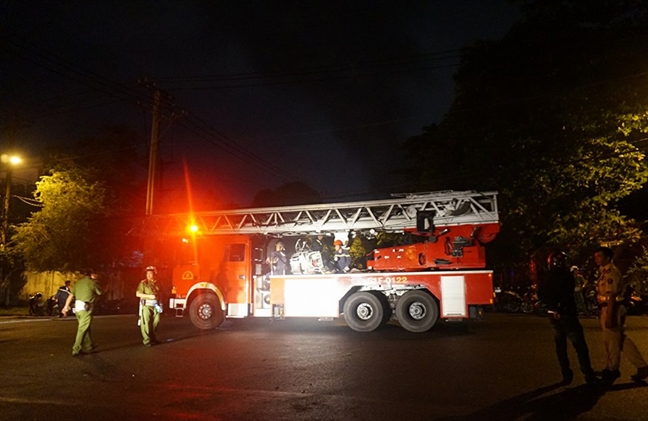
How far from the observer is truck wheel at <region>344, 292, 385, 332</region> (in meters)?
12.5

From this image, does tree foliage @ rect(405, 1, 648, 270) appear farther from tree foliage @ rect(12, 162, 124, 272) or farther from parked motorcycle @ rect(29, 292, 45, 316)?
parked motorcycle @ rect(29, 292, 45, 316)

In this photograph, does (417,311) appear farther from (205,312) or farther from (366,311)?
(205,312)

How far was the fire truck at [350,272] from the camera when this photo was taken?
1226cm

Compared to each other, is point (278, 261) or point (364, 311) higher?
point (278, 261)

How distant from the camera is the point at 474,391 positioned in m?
6.27

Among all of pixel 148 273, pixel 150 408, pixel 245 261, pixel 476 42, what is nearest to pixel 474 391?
pixel 150 408

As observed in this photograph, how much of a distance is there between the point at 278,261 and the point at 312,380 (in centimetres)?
760

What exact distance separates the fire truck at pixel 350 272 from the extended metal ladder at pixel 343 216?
0.03 metres

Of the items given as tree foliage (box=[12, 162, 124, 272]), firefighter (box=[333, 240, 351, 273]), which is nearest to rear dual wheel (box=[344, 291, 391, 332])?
firefighter (box=[333, 240, 351, 273])

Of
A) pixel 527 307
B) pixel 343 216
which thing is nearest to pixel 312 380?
pixel 343 216

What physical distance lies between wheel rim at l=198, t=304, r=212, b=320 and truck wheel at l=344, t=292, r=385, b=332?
155 inches

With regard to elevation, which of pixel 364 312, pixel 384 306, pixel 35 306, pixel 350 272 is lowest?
pixel 35 306

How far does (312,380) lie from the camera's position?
7090mm

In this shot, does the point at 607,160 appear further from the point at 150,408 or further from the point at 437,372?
the point at 150,408
